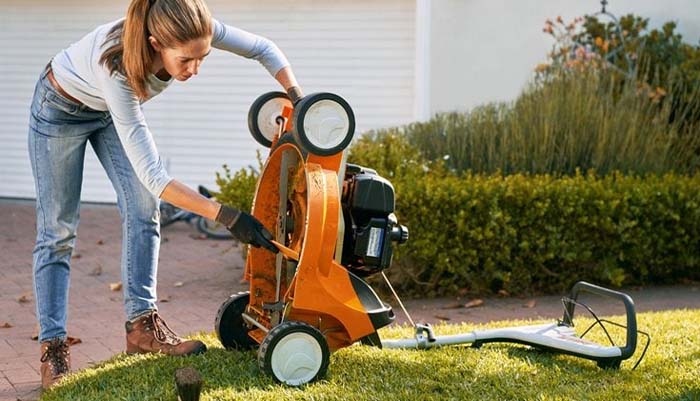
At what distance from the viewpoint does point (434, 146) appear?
9.10m

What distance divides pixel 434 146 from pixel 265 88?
368 centimetres

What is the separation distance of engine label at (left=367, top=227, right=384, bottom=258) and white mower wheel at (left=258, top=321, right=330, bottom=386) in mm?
410

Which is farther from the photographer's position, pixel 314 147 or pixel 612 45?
pixel 612 45

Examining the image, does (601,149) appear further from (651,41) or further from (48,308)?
(48,308)

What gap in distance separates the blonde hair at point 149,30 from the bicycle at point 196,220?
593cm

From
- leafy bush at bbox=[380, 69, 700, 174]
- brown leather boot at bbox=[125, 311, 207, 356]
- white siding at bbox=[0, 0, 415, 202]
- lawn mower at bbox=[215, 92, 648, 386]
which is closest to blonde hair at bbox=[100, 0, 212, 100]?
lawn mower at bbox=[215, 92, 648, 386]

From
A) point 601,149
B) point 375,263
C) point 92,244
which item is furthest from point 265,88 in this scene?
point 375,263

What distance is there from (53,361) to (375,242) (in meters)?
1.63

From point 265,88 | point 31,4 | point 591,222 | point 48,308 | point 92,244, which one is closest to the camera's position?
point 48,308

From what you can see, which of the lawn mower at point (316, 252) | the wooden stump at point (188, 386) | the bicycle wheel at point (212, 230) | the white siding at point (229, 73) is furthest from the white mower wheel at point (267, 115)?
the white siding at point (229, 73)

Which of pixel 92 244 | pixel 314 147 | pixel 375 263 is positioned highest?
pixel 314 147

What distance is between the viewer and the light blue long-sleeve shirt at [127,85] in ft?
14.0

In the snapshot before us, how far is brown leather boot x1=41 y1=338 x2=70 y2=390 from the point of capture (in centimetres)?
485

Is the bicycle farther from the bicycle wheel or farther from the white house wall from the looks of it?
the white house wall
